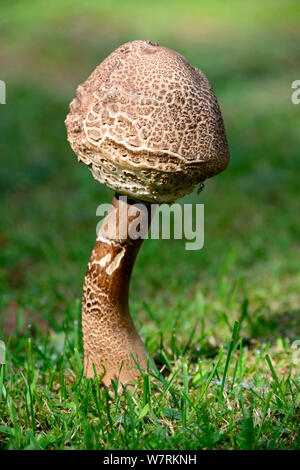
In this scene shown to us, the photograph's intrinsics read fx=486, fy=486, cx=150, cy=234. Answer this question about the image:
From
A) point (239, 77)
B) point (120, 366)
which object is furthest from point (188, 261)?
point (239, 77)

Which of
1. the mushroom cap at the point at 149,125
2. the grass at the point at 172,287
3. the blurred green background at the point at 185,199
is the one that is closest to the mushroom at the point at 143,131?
the mushroom cap at the point at 149,125

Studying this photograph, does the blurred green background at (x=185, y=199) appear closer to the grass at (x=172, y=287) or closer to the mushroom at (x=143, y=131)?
the grass at (x=172, y=287)

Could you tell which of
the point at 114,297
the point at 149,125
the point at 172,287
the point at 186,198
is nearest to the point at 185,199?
the point at 186,198

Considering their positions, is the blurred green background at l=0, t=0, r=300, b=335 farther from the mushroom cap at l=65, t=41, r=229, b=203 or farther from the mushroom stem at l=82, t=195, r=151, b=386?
the mushroom cap at l=65, t=41, r=229, b=203

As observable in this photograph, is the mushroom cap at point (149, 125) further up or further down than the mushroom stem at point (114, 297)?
further up

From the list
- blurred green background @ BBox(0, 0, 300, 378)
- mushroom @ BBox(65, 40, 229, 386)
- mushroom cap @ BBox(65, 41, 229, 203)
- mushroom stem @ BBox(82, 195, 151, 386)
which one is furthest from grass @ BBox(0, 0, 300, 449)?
mushroom cap @ BBox(65, 41, 229, 203)
